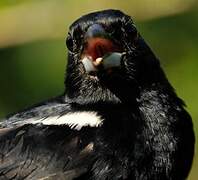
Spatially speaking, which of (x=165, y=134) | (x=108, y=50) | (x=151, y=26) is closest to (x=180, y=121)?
(x=165, y=134)

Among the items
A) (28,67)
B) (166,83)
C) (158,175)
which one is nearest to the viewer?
(158,175)

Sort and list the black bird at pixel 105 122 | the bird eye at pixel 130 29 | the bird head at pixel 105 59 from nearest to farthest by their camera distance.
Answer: the black bird at pixel 105 122
the bird head at pixel 105 59
the bird eye at pixel 130 29

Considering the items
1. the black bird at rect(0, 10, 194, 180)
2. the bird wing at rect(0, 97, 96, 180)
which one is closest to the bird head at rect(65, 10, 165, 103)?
the black bird at rect(0, 10, 194, 180)

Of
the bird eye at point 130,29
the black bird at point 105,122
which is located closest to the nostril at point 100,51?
the black bird at point 105,122

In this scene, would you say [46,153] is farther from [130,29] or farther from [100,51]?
[130,29]

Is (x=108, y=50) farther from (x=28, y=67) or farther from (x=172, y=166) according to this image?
(x=28, y=67)

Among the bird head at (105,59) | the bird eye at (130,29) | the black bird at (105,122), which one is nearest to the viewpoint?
the black bird at (105,122)

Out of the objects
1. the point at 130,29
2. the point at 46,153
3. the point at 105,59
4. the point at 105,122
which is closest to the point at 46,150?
the point at 46,153

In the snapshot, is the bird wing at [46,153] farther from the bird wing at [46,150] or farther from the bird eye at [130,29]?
the bird eye at [130,29]
